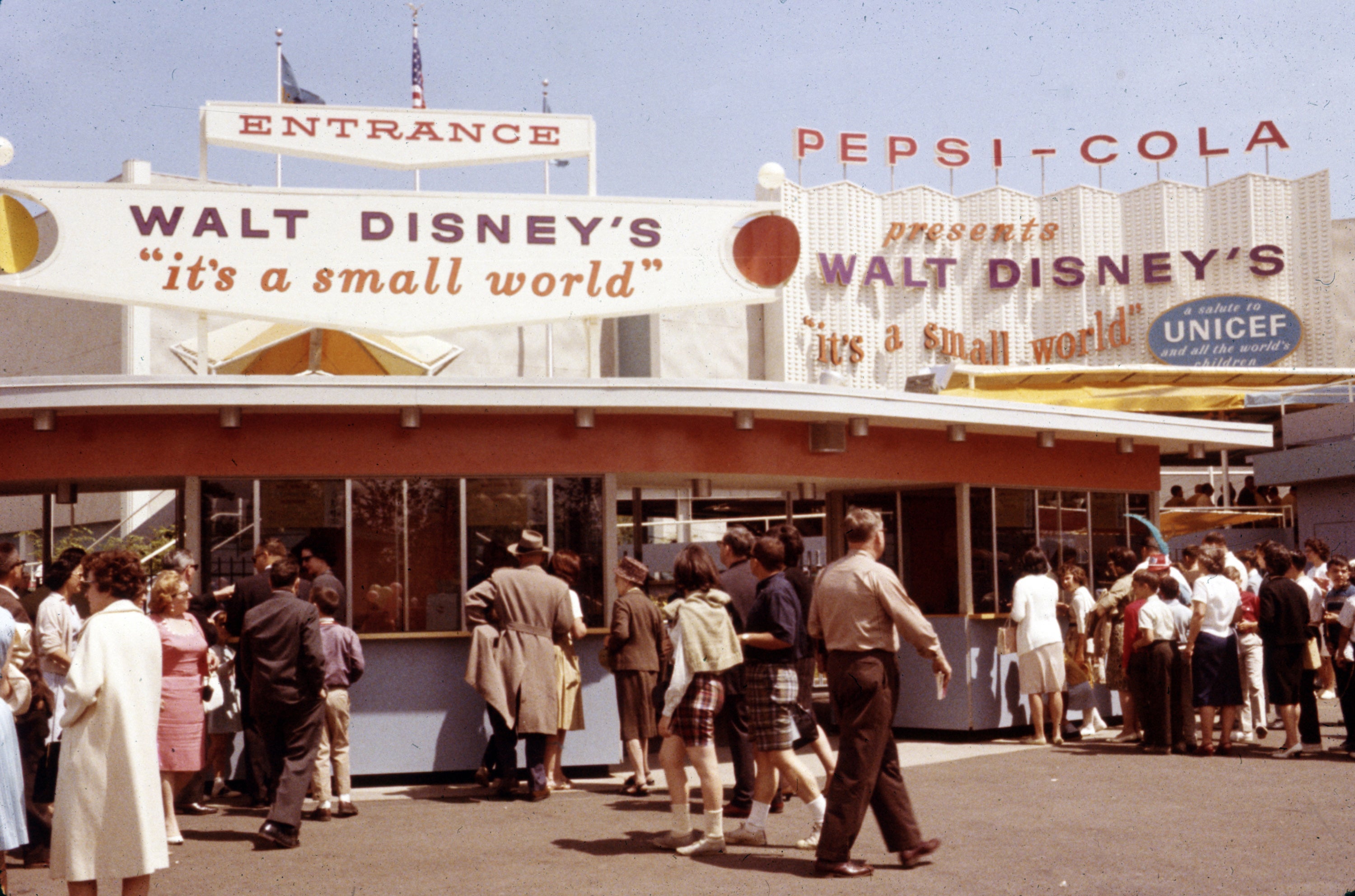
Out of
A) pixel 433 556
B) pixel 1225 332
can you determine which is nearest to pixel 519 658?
pixel 433 556

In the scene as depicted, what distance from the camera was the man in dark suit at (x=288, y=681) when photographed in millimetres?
7969

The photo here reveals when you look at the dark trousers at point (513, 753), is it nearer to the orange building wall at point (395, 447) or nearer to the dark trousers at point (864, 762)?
the orange building wall at point (395, 447)

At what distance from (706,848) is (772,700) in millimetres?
880

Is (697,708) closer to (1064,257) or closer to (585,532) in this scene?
(585,532)

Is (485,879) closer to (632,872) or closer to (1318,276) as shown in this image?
(632,872)

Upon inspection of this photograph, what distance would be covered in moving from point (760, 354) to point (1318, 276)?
36.8 ft

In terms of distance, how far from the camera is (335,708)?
9047 millimetres

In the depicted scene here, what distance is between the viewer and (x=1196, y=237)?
89.7 ft

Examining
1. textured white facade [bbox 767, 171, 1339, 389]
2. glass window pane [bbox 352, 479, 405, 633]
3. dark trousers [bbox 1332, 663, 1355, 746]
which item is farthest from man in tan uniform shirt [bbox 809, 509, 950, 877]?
textured white facade [bbox 767, 171, 1339, 389]

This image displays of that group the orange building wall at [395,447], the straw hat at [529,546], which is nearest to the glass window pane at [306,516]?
the orange building wall at [395,447]

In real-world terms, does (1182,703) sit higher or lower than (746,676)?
lower

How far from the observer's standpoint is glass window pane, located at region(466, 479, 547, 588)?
10711 mm

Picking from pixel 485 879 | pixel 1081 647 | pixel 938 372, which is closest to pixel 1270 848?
pixel 485 879

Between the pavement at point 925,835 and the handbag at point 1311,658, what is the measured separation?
0.78 m
